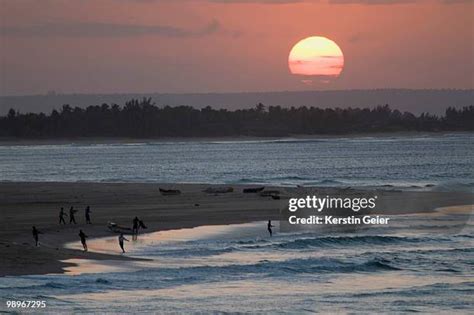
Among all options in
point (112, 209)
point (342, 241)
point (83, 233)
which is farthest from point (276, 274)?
point (112, 209)

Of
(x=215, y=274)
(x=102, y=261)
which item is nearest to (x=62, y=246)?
(x=102, y=261)

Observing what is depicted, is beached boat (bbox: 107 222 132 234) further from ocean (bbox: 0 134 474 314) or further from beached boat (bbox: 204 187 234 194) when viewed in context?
beached boat (bbox: 204 187 234 194)

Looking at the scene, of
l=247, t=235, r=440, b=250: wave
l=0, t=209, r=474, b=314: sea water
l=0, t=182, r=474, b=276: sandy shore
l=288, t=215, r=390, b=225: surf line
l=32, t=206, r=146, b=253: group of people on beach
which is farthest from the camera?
l=288, t=215, r=390, b=225: surf line

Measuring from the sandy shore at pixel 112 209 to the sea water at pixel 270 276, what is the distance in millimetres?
1645

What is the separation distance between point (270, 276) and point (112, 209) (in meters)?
20.2

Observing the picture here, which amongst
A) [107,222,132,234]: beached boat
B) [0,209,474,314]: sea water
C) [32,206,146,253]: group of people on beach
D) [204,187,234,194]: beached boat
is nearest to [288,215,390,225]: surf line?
[0,209,474,314]: sea water

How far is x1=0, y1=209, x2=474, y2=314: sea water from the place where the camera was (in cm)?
2720

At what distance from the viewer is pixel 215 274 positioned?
3139 centimetres

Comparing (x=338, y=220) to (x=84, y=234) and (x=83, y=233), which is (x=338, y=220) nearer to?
(x=84, y=234)

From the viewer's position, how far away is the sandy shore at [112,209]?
3356 centimetres

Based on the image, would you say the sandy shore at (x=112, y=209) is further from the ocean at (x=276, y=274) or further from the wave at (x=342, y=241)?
the wave at (x=342, y=241)

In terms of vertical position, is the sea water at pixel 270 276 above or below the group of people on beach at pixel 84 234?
below

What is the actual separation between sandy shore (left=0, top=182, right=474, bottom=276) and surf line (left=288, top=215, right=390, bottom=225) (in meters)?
1.18

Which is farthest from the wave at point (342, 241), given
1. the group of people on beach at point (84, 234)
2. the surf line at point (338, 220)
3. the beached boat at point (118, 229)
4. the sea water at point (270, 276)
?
the beached boat at point (118, 229)
